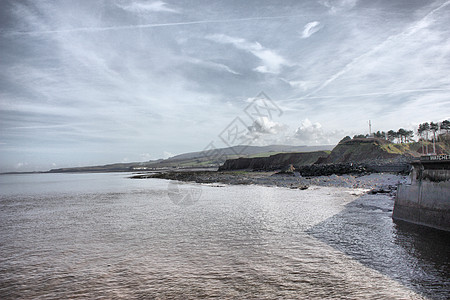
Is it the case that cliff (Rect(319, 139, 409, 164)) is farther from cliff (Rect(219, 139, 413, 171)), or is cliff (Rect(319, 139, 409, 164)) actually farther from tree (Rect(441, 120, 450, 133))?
tree (Rect(441, 120, 450, 133))

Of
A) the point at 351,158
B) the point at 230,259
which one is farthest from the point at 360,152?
the point at 230,259

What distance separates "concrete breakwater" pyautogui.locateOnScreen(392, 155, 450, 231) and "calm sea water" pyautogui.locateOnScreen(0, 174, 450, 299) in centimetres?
94

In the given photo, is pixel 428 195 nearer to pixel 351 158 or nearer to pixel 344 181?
pixel 344 181

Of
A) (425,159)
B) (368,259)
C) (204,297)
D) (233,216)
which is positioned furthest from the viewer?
(233,216)

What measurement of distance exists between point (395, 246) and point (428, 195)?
502cm

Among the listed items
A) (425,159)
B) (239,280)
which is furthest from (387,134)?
(239,280)

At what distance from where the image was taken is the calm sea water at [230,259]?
8516mm

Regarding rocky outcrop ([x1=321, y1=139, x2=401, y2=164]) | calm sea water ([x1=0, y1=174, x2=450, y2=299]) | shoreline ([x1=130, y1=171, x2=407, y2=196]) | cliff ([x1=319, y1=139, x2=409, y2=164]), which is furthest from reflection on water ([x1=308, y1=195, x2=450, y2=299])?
rocky outcrop ([x1=321, y1=139, x2=401, y2=164])

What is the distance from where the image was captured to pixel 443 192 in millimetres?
14320

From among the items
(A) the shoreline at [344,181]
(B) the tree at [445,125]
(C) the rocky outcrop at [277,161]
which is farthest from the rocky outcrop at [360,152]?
(B) the tree at [445,125]

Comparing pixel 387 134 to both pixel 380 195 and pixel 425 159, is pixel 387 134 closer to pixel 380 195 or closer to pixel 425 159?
pixel 380 195

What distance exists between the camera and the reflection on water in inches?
349

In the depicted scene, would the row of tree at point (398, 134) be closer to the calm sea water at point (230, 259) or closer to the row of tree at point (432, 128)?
the row of tree at point (432, 128)

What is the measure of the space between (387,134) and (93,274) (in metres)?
178
